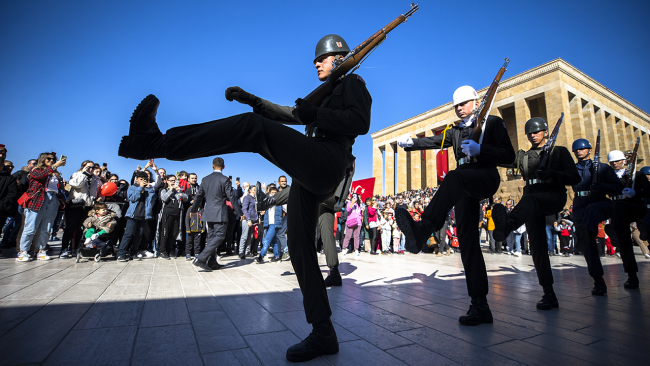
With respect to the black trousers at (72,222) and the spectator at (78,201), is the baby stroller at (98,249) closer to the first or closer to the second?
the spectator at (78,201)

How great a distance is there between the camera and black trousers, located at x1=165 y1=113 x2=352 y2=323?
161 centimetres

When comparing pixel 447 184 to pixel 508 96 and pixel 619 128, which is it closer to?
pixel 508 96

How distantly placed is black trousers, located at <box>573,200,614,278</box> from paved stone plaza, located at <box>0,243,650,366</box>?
1.35 feet

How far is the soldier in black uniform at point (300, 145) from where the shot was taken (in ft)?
5.30

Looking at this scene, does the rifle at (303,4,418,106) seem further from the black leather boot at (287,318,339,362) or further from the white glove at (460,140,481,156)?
the black leather boot at (287,318,339,362)

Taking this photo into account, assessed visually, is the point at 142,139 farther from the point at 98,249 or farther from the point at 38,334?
the point at 98,249

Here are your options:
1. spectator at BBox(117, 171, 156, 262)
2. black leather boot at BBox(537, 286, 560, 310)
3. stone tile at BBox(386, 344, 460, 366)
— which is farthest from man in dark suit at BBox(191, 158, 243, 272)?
black leather boot at BBox(537, 286, 560, 310)

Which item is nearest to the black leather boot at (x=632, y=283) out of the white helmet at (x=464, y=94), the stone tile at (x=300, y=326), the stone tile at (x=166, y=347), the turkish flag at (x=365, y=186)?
the white helmet at (x=464, y=94)

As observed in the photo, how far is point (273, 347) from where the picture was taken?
203 cm

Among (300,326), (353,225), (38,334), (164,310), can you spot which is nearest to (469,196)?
(300,326)

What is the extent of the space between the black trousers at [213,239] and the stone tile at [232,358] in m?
4.25

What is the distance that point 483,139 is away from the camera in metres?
3.19

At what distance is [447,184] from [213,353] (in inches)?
87.4

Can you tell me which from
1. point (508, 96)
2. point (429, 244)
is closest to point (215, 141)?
point (429, 244)
